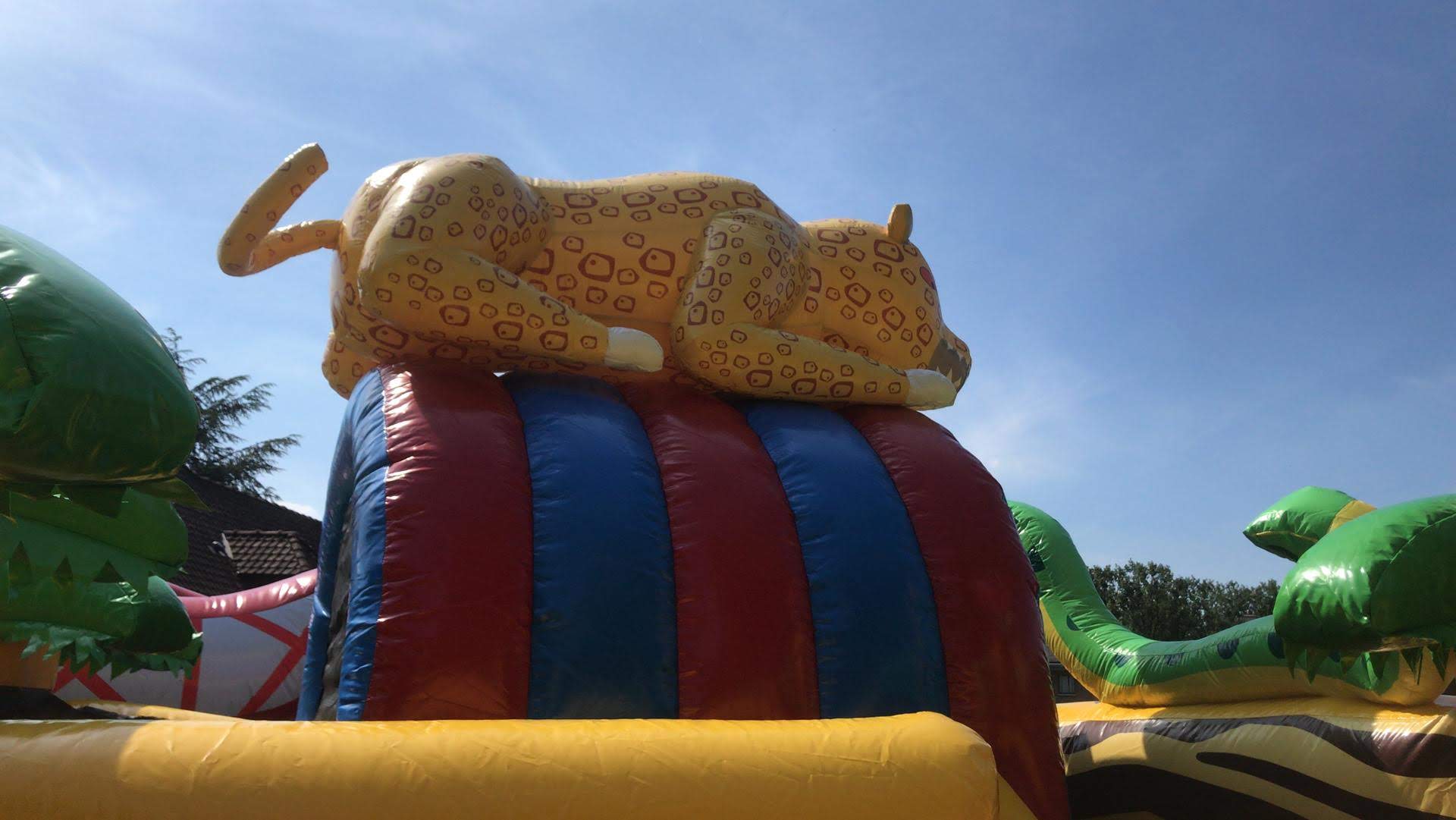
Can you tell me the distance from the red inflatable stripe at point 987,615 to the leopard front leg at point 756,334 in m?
0.25

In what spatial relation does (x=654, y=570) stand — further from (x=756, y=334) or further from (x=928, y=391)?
(x=928, y=391)

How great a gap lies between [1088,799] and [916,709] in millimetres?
980

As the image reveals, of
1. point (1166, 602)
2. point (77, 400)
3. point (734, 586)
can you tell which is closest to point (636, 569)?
point (734, 586)

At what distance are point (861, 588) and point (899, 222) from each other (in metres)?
1.30

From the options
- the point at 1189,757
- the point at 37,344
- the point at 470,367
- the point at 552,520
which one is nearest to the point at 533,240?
the point at 470,367

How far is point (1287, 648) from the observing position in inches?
86.9

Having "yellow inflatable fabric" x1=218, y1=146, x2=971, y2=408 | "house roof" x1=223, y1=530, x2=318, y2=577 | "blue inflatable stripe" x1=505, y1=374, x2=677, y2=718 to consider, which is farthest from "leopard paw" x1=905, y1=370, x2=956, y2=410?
"house roof" x1=223, y1=530, x2=318, y2=577

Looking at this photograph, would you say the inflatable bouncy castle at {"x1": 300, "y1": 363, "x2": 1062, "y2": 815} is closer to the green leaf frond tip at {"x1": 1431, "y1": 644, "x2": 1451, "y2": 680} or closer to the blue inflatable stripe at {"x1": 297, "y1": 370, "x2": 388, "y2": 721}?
the blue inflatable stripe at {"x1": 297, "y1": 370, "x2": 388, "y2": 721}

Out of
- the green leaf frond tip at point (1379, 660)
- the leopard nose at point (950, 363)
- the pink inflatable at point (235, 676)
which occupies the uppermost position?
the leopard nose at point (950, 363)

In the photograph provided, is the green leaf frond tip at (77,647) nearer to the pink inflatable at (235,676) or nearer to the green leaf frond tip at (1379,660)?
the pink inflatable at (235,676)

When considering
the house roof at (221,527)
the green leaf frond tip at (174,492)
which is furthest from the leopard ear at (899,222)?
the house roof at (221,527)

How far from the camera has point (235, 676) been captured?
4102 mm

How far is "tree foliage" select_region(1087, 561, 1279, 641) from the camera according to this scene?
21.9 meters

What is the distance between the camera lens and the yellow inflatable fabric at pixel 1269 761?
7.47 feet
